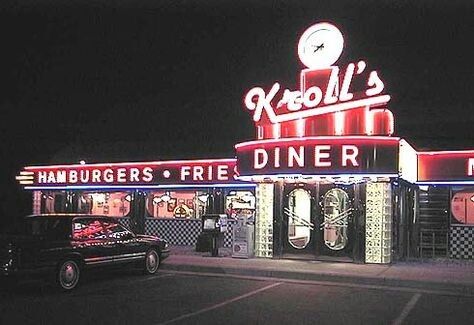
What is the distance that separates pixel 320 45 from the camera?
1667cm

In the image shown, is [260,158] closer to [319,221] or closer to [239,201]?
[319,221]

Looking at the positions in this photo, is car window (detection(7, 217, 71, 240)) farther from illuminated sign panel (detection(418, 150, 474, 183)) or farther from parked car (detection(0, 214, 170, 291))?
illuminated sign panel (detection(418, 150, 474, 183))

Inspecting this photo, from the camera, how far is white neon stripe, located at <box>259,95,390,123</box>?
15305 mm

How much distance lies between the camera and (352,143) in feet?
49.6

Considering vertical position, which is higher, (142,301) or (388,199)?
(388,199)

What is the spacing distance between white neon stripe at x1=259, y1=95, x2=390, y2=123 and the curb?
4144 mm

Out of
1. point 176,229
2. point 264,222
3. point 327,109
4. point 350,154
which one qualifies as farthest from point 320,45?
point 176,229

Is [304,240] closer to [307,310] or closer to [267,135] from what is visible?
[267,135]

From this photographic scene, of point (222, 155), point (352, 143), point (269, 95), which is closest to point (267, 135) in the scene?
point (269, 95)

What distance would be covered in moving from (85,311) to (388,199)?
919 cm

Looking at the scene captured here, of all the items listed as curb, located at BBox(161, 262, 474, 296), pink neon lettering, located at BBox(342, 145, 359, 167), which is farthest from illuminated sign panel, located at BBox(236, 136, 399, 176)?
curb, located at BBox(161, 262, 474, 296)

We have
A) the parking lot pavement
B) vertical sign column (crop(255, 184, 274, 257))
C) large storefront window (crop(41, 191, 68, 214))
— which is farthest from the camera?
large storefront window (crop(41, 191, 68, 214))

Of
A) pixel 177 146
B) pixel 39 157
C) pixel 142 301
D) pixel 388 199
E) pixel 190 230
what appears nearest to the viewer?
pixel 142 301

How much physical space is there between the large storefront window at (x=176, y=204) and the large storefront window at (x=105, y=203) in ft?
3.50
